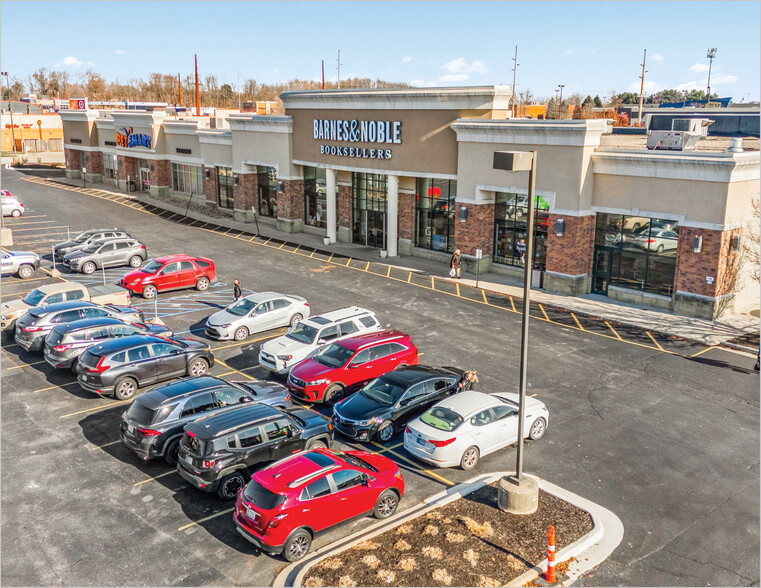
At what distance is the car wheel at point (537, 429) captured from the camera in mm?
18938

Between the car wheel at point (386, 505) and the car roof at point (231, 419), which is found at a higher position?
the car roof at point (231, 419)

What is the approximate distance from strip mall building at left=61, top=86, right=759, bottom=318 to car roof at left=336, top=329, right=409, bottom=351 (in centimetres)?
1369

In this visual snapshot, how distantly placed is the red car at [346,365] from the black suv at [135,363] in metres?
3.67

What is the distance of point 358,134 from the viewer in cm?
4266

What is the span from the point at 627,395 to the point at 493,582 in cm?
1137

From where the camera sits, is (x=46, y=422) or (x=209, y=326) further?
(x=209, y=326)

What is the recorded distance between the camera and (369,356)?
72.5ft

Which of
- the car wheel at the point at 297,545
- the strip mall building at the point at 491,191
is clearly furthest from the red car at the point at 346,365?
the strip mall building at the point at 491,191

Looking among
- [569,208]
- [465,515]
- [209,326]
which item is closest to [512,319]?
[569,208]

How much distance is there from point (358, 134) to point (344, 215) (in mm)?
5961

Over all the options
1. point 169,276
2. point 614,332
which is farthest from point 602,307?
point 169,276

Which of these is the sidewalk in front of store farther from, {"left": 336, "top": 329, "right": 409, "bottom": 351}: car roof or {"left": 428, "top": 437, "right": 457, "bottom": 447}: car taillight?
{"left": 428, "top": 437, "right": 457, "bottom": 447}: car taillight

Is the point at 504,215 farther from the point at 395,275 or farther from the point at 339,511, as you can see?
the point at 339,511

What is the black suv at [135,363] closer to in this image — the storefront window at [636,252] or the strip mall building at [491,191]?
the strip mall building at [491,191]
